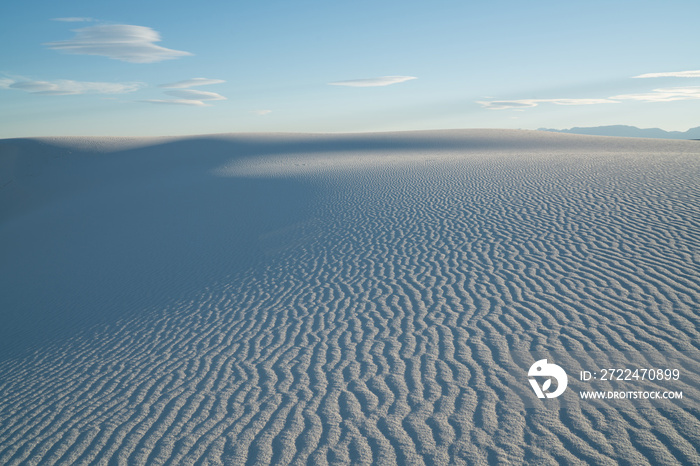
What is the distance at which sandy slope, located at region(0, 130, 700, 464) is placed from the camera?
14.5ft

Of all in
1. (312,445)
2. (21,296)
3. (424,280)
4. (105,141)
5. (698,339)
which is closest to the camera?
(312,445)

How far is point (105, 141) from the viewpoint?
4372cm

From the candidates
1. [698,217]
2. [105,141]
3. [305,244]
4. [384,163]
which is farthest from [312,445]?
[105,141]

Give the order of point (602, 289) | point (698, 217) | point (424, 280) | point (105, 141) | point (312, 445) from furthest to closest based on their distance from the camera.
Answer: point (105, 141)
point (698, 217)
point (424, 280)
point (602, 289)
point (312, 445)

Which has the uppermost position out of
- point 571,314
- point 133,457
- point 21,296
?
point 571,314

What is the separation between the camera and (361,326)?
6.94 m

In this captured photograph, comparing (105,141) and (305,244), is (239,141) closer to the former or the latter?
(105,141)

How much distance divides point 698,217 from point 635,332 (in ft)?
21.3

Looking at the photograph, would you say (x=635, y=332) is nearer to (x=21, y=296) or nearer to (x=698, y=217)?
(x=698, y=217)

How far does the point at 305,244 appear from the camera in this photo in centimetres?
1190

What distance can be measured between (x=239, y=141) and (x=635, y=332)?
4235cm

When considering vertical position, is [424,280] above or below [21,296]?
above

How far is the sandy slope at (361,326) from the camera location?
14.5ft

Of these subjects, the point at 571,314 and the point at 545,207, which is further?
the point at 545,207
